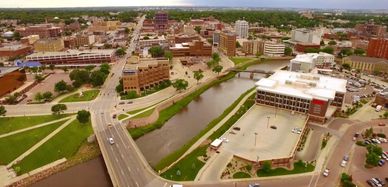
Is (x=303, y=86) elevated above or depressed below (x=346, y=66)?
above

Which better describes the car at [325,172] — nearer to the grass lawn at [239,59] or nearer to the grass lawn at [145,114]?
the grass lawn at [145,114]

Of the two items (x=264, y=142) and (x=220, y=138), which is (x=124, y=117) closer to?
(x=220, y=138)

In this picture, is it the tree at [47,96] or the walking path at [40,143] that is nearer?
the walking path at [40,143]

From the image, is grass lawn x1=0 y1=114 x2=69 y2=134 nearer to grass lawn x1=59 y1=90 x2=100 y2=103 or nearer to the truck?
grass lawn x1=59 y1=90 x2=100 y2=103

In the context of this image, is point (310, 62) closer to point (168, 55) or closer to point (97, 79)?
point (168, 55)

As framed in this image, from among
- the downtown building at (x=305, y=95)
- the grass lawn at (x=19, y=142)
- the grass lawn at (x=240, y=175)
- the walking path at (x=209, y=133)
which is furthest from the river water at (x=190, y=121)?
the grass lawn at (x=19, y=142)

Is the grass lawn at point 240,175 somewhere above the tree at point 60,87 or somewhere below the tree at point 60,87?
below

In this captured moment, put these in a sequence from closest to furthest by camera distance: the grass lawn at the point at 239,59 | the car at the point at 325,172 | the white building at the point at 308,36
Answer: the car at the point at 325,172 → the grass lawn at the point at 239,59 → the white building at the point at 308,36


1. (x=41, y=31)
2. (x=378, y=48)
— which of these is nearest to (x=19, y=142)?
(x=378, y=48)
